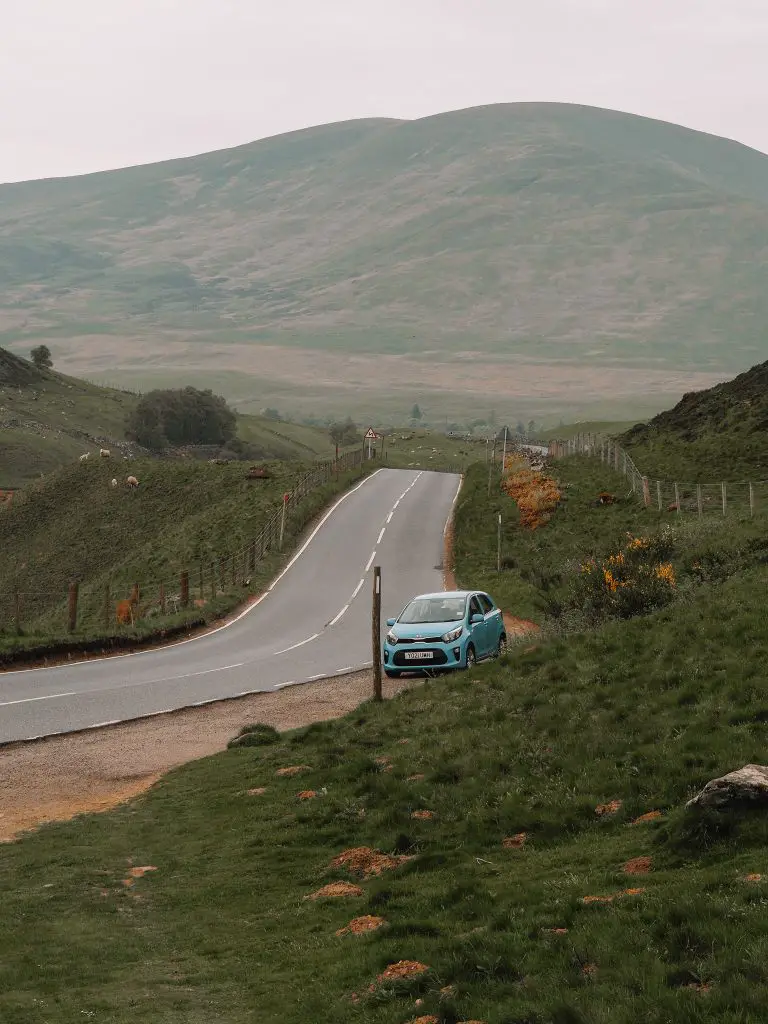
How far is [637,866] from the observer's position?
37.5 feet

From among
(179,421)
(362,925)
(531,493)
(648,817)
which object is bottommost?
(362,925)

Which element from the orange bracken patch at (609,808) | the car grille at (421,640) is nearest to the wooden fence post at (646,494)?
the car grille at (421,640)

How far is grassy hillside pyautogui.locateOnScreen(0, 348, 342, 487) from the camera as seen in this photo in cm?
11869

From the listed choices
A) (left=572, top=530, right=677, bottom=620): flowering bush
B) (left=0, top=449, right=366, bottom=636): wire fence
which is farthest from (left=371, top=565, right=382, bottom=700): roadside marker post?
(left=0, top=449, right=366, bottom=636): wire fence

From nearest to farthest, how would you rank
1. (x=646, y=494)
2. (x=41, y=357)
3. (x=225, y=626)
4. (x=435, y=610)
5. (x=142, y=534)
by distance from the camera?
(x=435, y=610), (x=225, y=626), (x=646, y=494), (x=142, y=534), (x=41, y=357)

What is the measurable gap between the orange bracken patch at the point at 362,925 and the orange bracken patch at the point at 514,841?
2317mm

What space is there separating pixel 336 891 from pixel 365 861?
102cm

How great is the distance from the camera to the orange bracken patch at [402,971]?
966 centimetres

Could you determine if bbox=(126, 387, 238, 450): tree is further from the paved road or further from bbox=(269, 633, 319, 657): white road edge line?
bbox=(269, 633, 319, 657): white road edge line

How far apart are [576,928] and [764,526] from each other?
24.7 meters

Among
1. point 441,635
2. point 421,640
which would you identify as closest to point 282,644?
point 421,640

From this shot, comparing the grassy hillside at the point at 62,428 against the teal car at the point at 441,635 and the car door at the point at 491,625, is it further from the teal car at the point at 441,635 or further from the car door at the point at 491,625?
the teal car at the point at 441,635

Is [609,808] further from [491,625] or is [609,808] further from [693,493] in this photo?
[693,493]

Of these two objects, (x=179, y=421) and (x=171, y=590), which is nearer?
(x=171, y=590)
